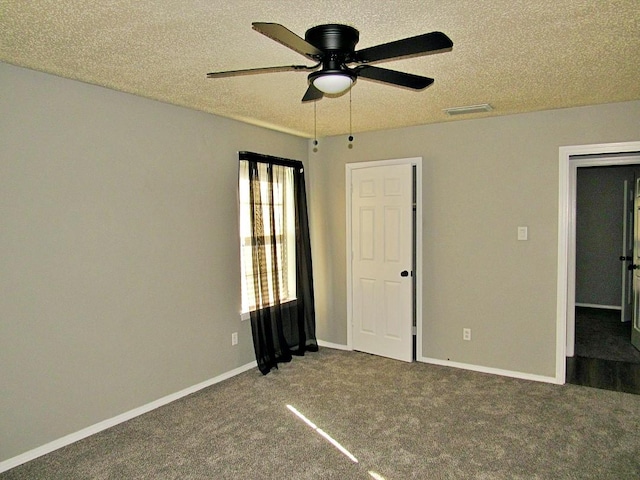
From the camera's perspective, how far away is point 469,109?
374 cm

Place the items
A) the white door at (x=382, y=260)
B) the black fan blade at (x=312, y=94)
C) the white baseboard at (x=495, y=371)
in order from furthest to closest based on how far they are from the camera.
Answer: the white door at (x=382, y=260) → the white baseboard at (x=495, y=371) → the black fan blade at (x=312, y=94)

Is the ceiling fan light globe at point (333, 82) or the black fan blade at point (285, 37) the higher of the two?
the black fan blade at point (285, 37)

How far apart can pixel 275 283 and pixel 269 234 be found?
50cm

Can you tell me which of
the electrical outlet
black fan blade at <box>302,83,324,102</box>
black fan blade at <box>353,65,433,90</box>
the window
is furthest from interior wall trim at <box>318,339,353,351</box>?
black fan blade at <box>353,65,433,90</box>

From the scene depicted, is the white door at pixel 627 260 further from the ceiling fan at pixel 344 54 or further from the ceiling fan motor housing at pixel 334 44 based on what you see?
the ceiling fan motor housing at pixel 334 44

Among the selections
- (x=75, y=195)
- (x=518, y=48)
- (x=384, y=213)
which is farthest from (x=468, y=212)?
(x=75, y=195)

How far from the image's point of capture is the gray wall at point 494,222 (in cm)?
386

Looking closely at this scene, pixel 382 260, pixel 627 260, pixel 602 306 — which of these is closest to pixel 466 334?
pixel 382 260

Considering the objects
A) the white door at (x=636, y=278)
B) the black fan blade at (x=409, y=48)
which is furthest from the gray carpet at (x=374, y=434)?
the black fan blade at (x=409, y=48)

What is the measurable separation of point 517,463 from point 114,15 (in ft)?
10.6

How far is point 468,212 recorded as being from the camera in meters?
4.24

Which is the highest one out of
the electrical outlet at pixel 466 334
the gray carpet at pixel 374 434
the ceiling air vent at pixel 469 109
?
the ceiling air vent at pixel 469 109

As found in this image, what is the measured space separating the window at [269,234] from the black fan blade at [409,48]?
243 cm

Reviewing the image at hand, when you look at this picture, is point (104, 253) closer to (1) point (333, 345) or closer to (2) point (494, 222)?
(1) point (333, 345)
